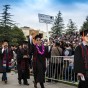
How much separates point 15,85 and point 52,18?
3.28m

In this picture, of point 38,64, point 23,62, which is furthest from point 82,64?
point 23,62

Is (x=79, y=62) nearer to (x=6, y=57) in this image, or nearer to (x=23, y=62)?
(x=23, y=62)

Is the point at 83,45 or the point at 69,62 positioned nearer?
the point at 83,45

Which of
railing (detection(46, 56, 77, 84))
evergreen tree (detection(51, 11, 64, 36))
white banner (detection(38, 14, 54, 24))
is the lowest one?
railing (detection(46, 56, 77, 84))

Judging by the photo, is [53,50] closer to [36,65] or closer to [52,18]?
[52,18]

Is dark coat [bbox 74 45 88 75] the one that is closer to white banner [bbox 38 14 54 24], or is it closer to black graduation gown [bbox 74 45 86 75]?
black graduation gown [bbox 74 45 86 75]

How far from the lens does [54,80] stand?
43.4 feet

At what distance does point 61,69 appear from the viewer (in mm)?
12859

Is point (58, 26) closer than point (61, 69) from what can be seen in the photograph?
No

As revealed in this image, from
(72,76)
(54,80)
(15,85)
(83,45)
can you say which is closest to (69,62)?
(72,76)

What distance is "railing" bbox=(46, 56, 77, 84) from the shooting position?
1223cm

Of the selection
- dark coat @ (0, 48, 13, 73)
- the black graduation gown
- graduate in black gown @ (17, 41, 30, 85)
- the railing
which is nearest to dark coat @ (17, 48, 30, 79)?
graduate in black gown @ (17, 41, 30, 85)

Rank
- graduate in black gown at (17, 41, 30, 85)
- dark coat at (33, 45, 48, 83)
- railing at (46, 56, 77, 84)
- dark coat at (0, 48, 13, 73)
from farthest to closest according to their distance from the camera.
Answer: dark coat at (0, 48, 13, 73) < graduate in black gown at (17, 41, 30, 85) < railing at (46, 56, 77, 84) < dark coat at (33, 45, 48, 83)

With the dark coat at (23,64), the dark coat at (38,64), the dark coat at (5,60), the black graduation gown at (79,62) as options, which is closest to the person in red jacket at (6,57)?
the dark coat at (5,60)
